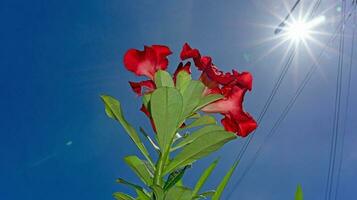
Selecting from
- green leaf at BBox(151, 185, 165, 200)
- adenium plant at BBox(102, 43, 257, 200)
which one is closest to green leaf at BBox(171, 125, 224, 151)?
adenium plant at BBox(102, 43, 257, 200)

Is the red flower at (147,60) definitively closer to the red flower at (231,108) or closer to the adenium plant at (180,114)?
the adenium plant at (180,114)

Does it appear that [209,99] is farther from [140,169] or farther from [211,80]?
[140,169]

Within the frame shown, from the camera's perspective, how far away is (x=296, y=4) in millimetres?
5418

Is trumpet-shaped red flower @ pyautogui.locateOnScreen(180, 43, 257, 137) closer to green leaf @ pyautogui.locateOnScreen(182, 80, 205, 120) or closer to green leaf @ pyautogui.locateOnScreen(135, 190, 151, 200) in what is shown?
green leaf @ pyautogui.locateOnScreen(182, 80, 205, 120)

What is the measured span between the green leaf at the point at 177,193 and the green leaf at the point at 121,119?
0.09m

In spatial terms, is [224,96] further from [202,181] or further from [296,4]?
[296,4]

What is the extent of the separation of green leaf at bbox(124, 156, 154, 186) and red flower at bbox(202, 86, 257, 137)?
134 mm

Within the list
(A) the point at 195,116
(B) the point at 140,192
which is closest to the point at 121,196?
(B) the point at 140,192

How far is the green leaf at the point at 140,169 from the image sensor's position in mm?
504

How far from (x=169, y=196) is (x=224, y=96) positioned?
182 millimetres

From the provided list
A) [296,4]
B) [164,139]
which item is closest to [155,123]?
[164,139]

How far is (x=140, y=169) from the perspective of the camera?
504 millimetres

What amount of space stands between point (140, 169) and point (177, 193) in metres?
0.08

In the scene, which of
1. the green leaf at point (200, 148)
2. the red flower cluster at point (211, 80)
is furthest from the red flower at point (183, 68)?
the green leaf at point (200, 148)
